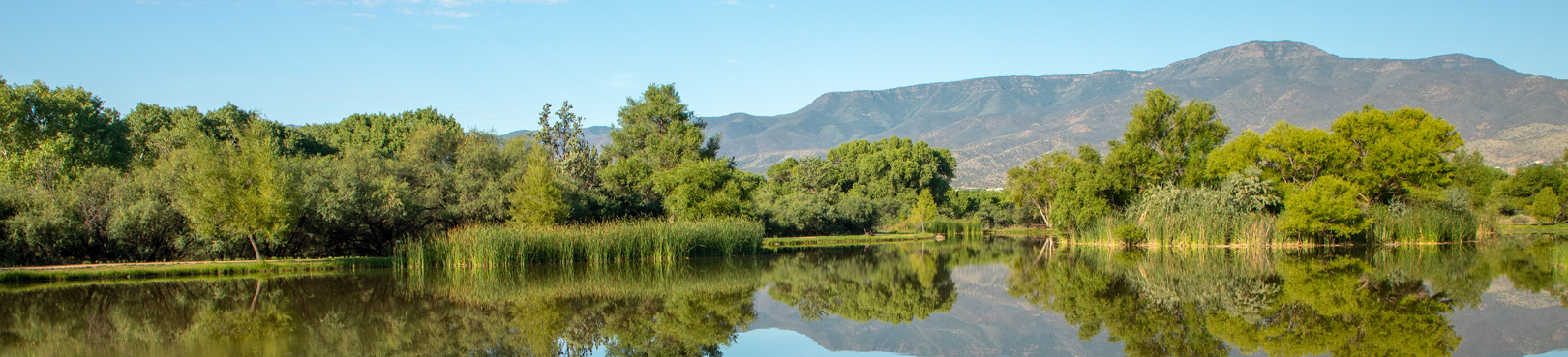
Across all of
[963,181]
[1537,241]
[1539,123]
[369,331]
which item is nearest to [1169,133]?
[1537,241]

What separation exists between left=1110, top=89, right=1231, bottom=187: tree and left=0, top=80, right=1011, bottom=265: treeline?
17.9 m

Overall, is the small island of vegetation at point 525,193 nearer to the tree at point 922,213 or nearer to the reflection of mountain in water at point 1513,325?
the tree at point 922,213

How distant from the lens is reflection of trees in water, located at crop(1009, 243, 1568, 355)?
10.9 meters

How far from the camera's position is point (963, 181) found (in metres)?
149

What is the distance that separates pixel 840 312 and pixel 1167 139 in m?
33.5

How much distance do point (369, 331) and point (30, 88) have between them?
40.5 m

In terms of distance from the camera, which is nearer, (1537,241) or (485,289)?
(485,289)

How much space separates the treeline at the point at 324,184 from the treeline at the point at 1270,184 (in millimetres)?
16894

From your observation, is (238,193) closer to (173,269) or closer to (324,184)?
(173,269)

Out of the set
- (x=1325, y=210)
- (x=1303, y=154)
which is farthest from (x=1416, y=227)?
(x=1325, y=210)

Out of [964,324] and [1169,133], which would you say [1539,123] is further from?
[964,324]

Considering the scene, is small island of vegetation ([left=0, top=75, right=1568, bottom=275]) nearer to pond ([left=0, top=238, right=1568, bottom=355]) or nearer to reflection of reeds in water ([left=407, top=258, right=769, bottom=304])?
reflection of reeds in water ([left=407, top=258, right=769, bottom=304])

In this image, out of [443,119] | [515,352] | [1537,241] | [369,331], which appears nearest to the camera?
[515,352]

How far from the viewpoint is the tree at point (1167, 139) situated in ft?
136
